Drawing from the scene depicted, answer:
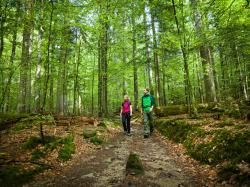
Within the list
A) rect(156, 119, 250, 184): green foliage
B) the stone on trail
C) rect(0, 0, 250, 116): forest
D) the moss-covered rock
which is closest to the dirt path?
the stone on trail

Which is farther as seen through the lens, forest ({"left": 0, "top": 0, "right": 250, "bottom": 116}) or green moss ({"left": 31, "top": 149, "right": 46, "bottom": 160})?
forest ({"left": 0, "top": 0, "right": 250, "bottom": 116})

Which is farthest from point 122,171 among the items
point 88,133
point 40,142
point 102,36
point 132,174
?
point 102,36

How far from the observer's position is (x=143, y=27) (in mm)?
18125

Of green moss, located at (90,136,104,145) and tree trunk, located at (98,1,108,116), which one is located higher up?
tree trunk, located at (98,1,108,116)

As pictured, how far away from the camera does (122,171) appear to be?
577 centimetres

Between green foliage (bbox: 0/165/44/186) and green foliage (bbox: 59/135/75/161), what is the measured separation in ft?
4.31

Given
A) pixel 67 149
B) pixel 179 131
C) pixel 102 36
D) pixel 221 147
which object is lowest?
pixel 67 149

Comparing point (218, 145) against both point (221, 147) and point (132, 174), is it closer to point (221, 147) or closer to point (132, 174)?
point (221, 147)

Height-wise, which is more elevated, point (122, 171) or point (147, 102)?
point (147, 102)

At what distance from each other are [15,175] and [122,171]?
2.68 meters

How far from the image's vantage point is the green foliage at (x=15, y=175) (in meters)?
4.93

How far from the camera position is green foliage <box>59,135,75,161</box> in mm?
6968

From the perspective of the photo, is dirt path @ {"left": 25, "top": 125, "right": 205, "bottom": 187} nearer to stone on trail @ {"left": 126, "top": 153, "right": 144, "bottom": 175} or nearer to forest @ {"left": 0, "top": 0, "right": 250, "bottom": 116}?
stone on trail @ {"left": 126, "top": 153, "right": 144, "bottom": 175}

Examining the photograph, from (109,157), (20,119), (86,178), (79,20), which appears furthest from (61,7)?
(86,178)
